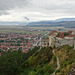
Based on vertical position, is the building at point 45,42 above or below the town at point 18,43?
above

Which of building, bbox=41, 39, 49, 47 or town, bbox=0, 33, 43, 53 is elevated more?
building, bbox=41, 39, 49, 47

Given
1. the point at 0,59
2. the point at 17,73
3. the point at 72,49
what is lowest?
the point at 17,73

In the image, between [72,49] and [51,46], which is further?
[51,46]

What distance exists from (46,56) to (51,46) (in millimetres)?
3242

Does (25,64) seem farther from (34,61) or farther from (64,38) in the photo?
(64,38)

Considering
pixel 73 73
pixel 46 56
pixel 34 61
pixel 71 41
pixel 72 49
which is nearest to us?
pixel 73 73

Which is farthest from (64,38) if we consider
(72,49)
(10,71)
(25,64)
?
(10,71)

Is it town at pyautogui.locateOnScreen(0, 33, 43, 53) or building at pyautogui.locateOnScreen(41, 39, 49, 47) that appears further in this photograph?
town at pyautogui.locateOnScreen(0, 33, 43, 53)

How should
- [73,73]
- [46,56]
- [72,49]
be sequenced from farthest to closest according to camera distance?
[46,56], [72,49], [73,73]

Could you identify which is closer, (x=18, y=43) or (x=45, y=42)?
(x=45, y=42)

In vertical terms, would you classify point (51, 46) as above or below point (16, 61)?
above

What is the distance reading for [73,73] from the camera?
10.2 m

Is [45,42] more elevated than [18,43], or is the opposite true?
[45,42]

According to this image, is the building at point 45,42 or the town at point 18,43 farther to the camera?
the town at point 18,43
